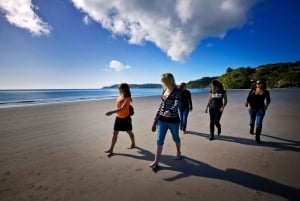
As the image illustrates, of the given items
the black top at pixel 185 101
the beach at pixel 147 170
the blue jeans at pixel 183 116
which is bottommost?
the beach at pixel 147 170

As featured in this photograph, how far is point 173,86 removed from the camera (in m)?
3.37

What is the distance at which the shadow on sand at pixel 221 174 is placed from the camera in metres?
2.64

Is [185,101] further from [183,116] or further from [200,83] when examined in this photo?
[200,83]

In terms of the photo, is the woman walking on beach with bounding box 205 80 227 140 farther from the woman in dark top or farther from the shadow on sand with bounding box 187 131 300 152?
the woman in dark top

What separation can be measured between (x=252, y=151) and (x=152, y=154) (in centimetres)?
258

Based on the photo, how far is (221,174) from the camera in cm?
319

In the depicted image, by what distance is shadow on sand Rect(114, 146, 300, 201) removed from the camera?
8.65ft

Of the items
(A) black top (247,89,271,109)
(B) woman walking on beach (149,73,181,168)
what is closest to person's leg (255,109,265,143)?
(A) black top (247,89,271,109)

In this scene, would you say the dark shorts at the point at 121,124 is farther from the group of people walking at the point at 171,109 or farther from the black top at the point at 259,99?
the black top at the point at 259,99

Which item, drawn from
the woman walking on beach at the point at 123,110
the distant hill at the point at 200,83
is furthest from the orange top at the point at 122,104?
the distant hill at the point at 200,83

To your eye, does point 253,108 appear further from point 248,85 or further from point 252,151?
point 248,85

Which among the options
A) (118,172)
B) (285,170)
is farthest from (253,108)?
(118,172)

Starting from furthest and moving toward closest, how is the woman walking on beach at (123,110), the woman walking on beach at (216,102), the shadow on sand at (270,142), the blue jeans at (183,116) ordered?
the blue jeans at (183,116) → the woman walking on beach at (216,102) → the shadow on sand at (270,142) → the woman walking on beach at (123,110)

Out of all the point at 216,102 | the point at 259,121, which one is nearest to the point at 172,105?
the point at 216,102
